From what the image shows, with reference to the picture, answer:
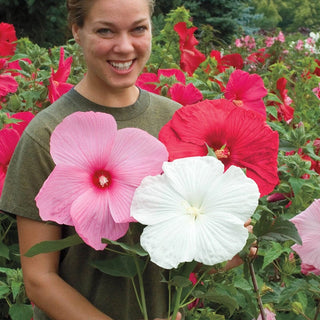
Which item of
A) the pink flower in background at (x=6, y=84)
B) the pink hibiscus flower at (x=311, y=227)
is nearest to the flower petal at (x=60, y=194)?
the pink hibiscus flower at (x=311, y=227)

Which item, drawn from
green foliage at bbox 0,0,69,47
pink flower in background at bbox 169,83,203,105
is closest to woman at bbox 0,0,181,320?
pink flower in background at bbox 169,83,203,105

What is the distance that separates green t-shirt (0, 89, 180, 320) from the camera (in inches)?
47.6

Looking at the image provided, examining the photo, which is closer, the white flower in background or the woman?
the white flower in background

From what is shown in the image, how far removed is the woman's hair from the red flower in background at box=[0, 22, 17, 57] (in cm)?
152

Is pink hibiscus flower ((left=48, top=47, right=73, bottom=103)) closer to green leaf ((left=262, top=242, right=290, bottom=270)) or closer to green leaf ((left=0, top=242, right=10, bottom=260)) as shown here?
green leaf ((left=0, top=242, right=10, bottom=260))

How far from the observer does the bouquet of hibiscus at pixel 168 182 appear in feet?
2.35

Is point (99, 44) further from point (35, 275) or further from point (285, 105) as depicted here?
point (285, 105)

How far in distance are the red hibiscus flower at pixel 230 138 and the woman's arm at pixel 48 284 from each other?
46 cm

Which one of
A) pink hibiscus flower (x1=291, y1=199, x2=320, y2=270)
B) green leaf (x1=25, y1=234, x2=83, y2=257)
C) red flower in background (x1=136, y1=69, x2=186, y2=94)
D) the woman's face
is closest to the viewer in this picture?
green leaf (x1=25, y1=234, x2=83, y2=257)

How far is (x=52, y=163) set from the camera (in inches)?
47.8

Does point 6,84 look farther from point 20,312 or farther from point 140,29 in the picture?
point 140,29

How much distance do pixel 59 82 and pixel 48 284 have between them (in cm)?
74

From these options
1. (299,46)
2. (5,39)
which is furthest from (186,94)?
(299,46)

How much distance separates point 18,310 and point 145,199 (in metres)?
1.02
